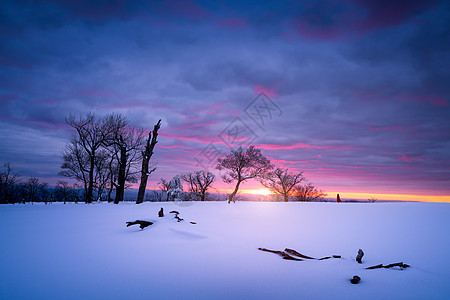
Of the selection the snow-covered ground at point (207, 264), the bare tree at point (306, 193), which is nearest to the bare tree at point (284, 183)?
the bare tree at point (306, 193)

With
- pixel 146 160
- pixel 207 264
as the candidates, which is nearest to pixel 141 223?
pixel 207 264

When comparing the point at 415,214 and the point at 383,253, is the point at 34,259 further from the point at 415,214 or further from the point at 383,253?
the point at 415,214

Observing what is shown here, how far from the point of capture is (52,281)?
2.52 m

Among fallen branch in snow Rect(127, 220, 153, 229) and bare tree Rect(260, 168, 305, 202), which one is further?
bare tree Rect(260, 168, 305, 202)

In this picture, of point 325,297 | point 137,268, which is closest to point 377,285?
point 325,297

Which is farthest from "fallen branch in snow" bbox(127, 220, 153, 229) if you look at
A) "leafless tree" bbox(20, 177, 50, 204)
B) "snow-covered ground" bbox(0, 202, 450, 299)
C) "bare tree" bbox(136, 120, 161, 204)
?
"leafless tree" bbox(20, 177, 50, 204)

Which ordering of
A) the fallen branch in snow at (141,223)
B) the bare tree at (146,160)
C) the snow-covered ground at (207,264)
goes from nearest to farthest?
the snow-covered ground at (207,264), the fallen branch in snow at (141,223), the bare tree at (146,160)

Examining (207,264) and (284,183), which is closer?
(207,264)

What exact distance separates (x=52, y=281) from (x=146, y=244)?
163 centimetres

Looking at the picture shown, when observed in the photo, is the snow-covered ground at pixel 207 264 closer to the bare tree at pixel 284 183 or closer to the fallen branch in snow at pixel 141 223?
the fallen branch in snow at pixel 141 223

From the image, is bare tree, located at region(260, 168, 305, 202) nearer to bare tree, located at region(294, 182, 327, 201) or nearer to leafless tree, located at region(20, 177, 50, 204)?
bare tree, located at region(294, 182, 327, 201)

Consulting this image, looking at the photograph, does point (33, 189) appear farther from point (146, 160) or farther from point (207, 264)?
point (207, 264)

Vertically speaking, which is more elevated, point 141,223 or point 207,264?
point 141,223

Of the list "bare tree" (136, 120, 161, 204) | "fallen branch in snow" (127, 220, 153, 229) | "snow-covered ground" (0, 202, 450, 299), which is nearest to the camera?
"snow-covered ground" (0, 202, 450, 299)
